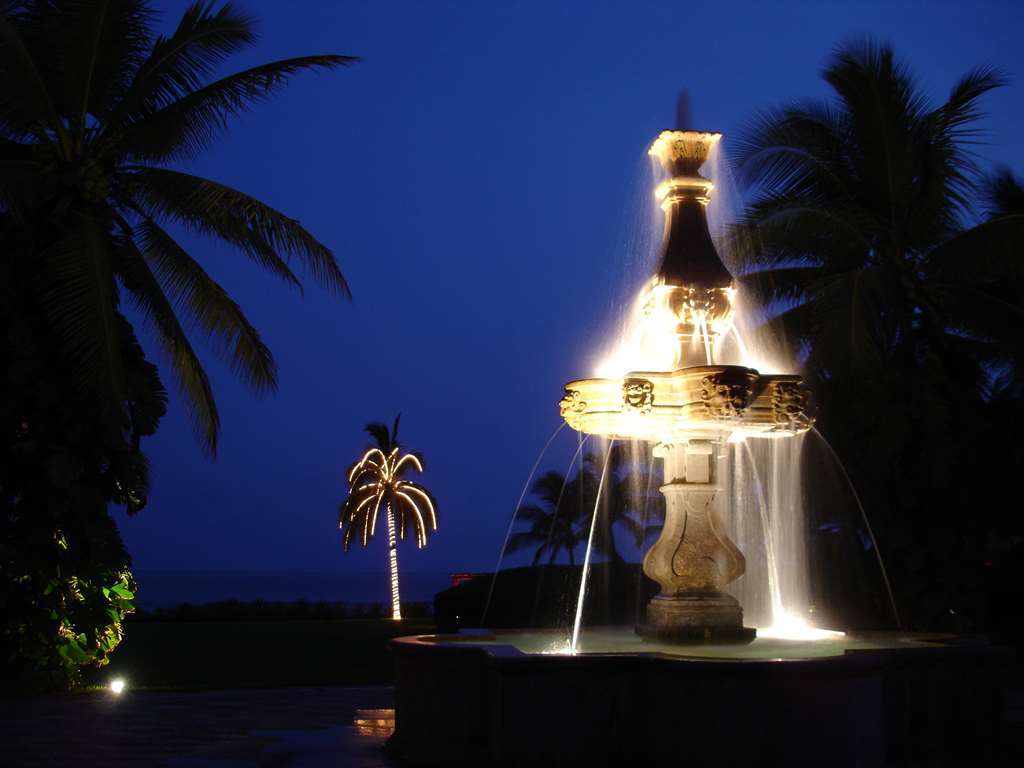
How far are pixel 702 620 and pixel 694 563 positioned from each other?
47cm

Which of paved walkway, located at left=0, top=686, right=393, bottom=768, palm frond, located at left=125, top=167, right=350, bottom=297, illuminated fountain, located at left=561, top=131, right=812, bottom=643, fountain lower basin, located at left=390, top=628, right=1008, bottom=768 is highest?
palm frond, located at left=125, top=167, right=350, bottom=297

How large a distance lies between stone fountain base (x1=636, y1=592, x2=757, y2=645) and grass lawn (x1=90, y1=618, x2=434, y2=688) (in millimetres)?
8749

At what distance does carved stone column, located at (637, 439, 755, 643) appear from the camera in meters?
9.55

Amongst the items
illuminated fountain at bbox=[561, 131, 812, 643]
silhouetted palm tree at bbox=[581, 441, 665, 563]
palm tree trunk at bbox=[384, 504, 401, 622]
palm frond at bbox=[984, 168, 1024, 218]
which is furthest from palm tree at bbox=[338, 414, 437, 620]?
illuminated fountain at bbox=[561, 131, 812, 643]

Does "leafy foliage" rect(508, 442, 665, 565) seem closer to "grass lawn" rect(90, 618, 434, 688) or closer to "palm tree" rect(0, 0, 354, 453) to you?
"grass lawn" rect(90, 618, 434, 688)

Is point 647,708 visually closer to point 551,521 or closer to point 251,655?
point 251,655

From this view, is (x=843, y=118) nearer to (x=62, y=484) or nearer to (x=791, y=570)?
(x=791, y=570)

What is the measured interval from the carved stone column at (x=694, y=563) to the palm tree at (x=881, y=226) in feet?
28.3

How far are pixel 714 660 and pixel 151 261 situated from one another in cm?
1139

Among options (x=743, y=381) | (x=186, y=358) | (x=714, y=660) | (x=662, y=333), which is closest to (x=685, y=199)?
(x=662, y=333)

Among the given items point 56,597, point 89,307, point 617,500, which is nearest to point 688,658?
point 89,307

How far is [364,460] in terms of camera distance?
50.6 m

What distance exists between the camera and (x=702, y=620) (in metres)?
9.53

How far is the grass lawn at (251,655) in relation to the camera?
708 inches
